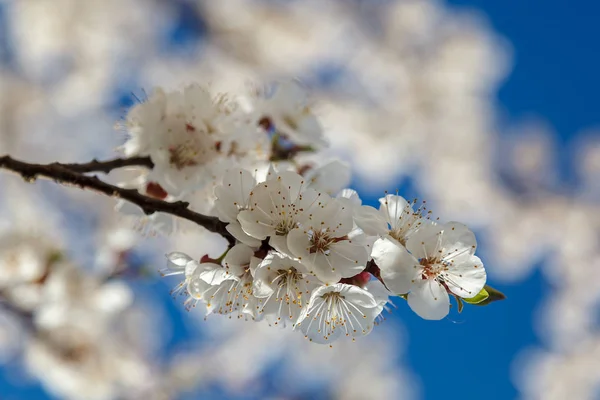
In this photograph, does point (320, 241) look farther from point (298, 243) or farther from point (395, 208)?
point (395, 208)

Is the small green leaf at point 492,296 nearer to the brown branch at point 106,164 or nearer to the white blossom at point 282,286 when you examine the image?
the white blossom at point 282,286

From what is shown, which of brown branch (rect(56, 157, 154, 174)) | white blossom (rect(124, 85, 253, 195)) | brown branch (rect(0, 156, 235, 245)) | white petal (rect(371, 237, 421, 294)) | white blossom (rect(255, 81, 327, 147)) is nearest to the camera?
white petal (rect(371, 237, 421, 294))

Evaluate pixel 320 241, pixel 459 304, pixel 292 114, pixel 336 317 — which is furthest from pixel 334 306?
pixel 292 114

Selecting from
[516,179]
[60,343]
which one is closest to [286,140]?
[60,343]

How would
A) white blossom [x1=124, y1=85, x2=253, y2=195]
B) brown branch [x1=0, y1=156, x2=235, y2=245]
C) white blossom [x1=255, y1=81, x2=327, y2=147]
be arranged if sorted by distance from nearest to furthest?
1. brown branch [x1=0, y1=156, x2=235, y2=245]
2. white blossom [x1=124, y1=85, x2=253, y2=195]
3. white blossom [x1=255, y1=81, x2=327, y2=147]

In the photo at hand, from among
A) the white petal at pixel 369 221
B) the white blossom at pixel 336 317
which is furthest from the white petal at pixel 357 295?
the white petal at pixel 369 221

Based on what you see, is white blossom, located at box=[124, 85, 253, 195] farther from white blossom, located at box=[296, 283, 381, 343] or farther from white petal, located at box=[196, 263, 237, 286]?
white blossom, located at box=[296, 283, 381, 343]

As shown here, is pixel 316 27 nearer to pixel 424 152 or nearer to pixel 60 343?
pixel 424 152

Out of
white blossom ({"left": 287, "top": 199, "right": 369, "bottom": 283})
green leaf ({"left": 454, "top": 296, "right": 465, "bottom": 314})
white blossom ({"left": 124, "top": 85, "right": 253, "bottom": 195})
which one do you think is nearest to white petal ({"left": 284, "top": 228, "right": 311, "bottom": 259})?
white blossom ({"left": 287, "top": 199, "right": 369, "bottom": 283})
